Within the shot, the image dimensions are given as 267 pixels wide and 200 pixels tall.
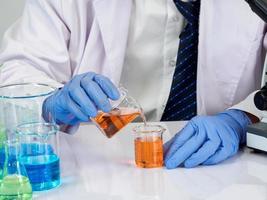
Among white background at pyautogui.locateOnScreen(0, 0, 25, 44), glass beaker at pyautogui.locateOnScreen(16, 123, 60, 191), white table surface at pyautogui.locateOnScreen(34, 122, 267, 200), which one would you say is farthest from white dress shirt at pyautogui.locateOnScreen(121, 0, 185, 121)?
white background at pyautogui.locateOnScreen(0, 0, 25, 44)

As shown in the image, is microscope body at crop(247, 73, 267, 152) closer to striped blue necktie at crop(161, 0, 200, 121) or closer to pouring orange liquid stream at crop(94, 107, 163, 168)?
pouring orange liquid stream at crop(94, 107, 163, 168)

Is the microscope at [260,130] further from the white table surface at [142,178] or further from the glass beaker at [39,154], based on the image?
the glass beaker at [39,154]

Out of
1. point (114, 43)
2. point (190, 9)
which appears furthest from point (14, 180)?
point (190, 9)

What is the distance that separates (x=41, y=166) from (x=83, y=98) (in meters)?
0.20

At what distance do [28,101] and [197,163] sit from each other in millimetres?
407

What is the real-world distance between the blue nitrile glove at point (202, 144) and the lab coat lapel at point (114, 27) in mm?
468

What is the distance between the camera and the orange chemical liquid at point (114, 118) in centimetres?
119

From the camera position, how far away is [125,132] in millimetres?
1522

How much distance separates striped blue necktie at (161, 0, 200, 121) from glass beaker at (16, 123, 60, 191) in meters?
0.68

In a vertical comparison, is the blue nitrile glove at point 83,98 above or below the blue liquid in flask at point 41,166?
above

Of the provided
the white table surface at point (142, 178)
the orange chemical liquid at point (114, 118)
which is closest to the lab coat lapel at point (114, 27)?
the white table surface at point (142, 178)

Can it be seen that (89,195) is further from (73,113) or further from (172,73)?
(172,73)

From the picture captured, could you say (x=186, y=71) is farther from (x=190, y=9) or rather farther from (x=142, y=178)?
(x=142, y=178)

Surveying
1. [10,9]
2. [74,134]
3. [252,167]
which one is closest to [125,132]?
[74,134]
